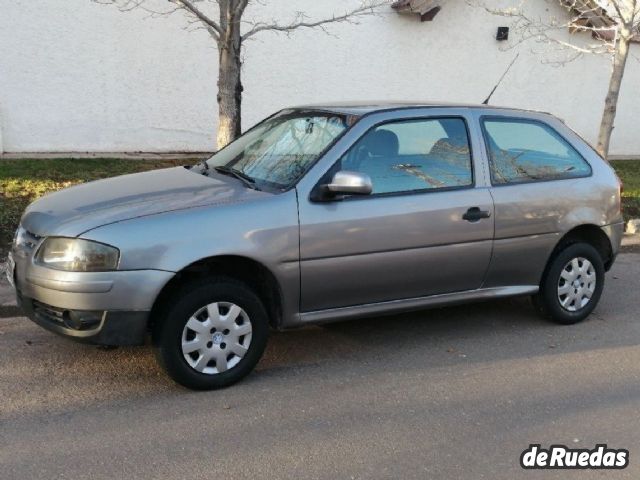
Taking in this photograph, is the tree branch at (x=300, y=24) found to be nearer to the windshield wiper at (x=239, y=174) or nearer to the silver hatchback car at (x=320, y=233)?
the silver hatchback car at (x=320, y=233)

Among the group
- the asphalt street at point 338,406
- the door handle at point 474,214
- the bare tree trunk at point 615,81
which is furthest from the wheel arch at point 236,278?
the bare tree trunk at point 615,81

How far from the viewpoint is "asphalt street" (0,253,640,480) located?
11.6 ft

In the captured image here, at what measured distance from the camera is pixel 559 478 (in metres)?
3.52

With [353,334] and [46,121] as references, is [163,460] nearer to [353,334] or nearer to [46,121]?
[353,334]

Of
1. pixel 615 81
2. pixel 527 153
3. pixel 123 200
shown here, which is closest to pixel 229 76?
pixel 527 153

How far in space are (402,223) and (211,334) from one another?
1.44 metres

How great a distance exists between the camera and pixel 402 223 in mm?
4676

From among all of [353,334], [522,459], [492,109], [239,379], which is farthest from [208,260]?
[492,109]

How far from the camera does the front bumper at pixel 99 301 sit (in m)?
3.91

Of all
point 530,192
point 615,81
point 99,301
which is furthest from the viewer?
point 615,81

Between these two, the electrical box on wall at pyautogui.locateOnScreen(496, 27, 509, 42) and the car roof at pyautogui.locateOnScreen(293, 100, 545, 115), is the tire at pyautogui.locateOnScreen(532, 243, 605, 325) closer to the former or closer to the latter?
the car roof at pyautogui.locateOnScreen(293, 100, 545, 115)

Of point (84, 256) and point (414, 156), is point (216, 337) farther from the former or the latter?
point (414, 156)

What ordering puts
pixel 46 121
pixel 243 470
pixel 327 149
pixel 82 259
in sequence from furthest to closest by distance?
pixel 46 121, pixel 327 149, pixel 82 259, pixel 243 470

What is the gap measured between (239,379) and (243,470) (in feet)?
3.20
